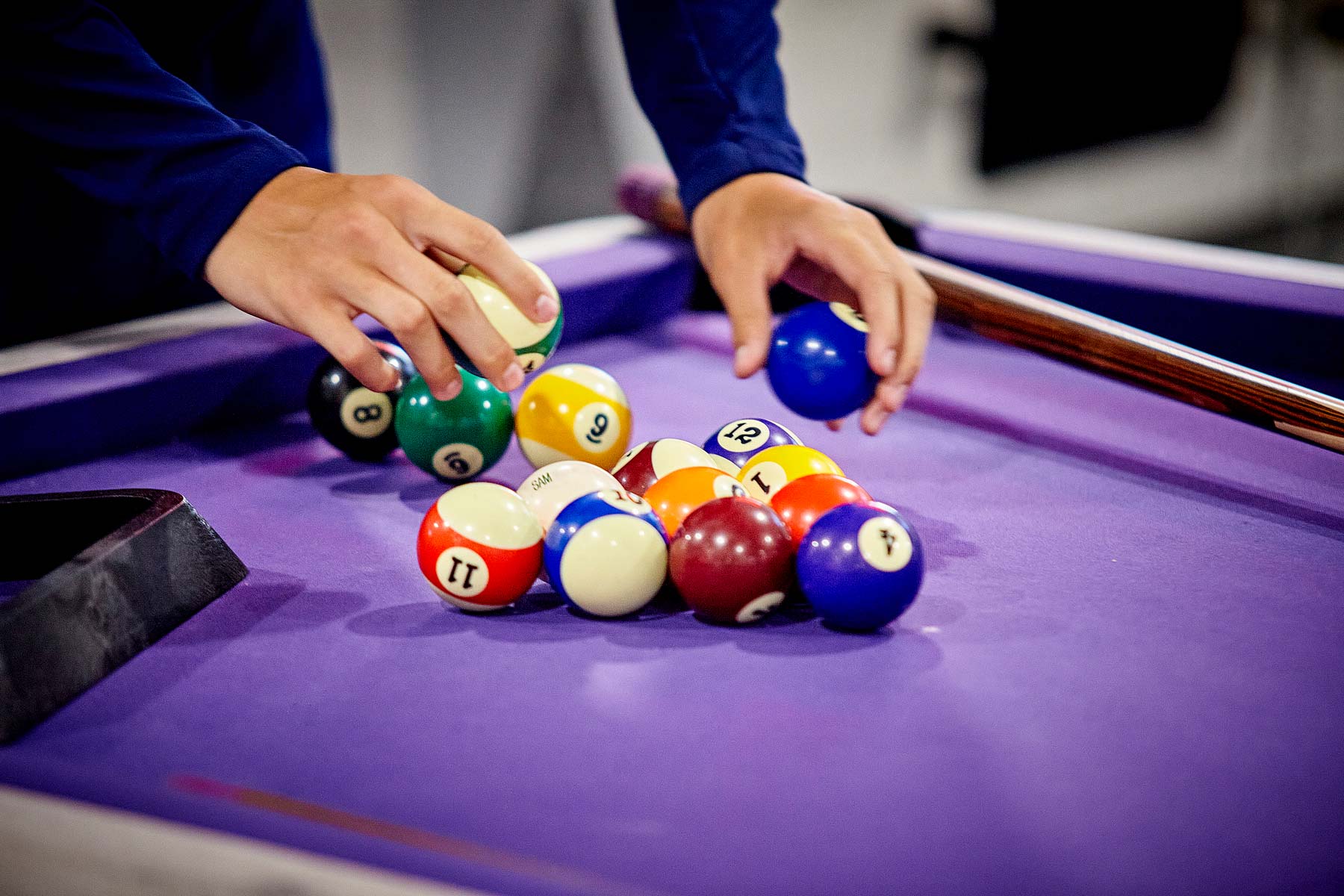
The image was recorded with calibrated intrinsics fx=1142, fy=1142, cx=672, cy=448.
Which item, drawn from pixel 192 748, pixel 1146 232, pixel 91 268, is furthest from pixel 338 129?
pixel 1146 232

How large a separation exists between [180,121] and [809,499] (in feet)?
3.10

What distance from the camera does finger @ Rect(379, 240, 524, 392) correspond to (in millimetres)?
1299

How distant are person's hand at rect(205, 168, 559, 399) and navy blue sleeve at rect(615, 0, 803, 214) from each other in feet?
1.80

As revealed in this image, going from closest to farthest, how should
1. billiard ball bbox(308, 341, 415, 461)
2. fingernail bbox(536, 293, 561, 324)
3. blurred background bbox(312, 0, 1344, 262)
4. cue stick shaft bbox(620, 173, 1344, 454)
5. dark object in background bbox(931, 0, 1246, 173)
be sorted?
fingernail bbox(536, 293, 561, 324) < cue stick shaft bbox(620, 173, 1344, 454) < billiard ball bbox(308, 341, 415, 461) < blurred background bbox(312, 0, 1344, 262) < dark object in background bbox(931, 0, 1246, 173)

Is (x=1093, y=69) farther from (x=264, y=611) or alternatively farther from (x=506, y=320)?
(x=264, y=611)

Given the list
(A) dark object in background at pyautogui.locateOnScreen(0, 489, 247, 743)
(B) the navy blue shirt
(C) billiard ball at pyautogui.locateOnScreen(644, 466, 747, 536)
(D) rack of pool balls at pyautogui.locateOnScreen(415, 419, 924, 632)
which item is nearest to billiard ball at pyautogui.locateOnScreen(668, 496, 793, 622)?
(D) rack of pool balls at pyautogui.locateOnScreen(415, 419, 924, 632)

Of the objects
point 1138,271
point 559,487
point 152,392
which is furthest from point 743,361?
point 1138,271

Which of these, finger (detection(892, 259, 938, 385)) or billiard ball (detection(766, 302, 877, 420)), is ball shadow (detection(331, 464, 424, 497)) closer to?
billiard ball (detection(766, 302, 877, 420))

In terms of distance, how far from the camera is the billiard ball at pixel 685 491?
142 centimetres

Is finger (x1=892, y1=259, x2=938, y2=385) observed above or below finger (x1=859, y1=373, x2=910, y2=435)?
above

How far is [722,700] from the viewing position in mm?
1063

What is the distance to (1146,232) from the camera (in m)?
7.93

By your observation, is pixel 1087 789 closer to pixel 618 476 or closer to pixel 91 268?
pixel 618 476

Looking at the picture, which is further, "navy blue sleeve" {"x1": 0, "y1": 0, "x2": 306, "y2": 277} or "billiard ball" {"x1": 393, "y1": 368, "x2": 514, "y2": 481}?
"billiard ball" {"x1": 393, "y1": 368, "x2": 514, "y2": 481}
